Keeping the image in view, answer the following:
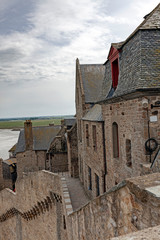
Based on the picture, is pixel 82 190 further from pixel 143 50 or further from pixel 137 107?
pixel 143 50

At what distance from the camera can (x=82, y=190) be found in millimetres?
17328

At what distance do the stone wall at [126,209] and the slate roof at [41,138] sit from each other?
24846 mm

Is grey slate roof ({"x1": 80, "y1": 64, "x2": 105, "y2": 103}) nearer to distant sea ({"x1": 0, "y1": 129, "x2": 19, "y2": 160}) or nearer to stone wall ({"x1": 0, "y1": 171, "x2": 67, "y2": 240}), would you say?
stone wall ({"x1": 0, "y1": 171, "x2": 67, "y2": 240})

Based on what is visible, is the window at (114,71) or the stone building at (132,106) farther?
the window at (114,71)

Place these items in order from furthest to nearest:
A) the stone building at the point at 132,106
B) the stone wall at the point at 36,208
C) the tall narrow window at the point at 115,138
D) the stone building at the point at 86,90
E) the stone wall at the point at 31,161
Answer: the stone wall at the point at 31,161 < the stone building at the point at 86,90 < the stone wall at the point at 36,208 < the tall narrow window at the point at 115,138 < the stone building at the point at 132,106

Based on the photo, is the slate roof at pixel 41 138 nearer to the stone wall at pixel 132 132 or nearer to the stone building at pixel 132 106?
the stone building at pixel 132 106

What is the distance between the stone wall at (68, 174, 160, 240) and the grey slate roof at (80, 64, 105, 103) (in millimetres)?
12761

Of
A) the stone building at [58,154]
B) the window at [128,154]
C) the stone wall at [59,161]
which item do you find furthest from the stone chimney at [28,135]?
the window at [128,154]

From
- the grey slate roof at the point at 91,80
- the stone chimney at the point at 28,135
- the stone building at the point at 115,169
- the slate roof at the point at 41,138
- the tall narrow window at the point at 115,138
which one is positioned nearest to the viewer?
the stone building at the point at 115,169

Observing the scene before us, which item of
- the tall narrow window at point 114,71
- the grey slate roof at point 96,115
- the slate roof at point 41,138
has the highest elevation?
the tall narrow window at point 114,71

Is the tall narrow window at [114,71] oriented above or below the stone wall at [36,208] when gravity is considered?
above

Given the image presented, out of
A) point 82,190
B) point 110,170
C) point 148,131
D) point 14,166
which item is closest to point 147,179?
point 148,131

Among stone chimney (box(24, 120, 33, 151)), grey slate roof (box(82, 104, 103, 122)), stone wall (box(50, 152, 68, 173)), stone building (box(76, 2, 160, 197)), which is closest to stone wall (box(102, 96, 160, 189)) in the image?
stone building (box(76, 2, 160, 197))

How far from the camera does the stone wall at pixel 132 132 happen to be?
285 inches
